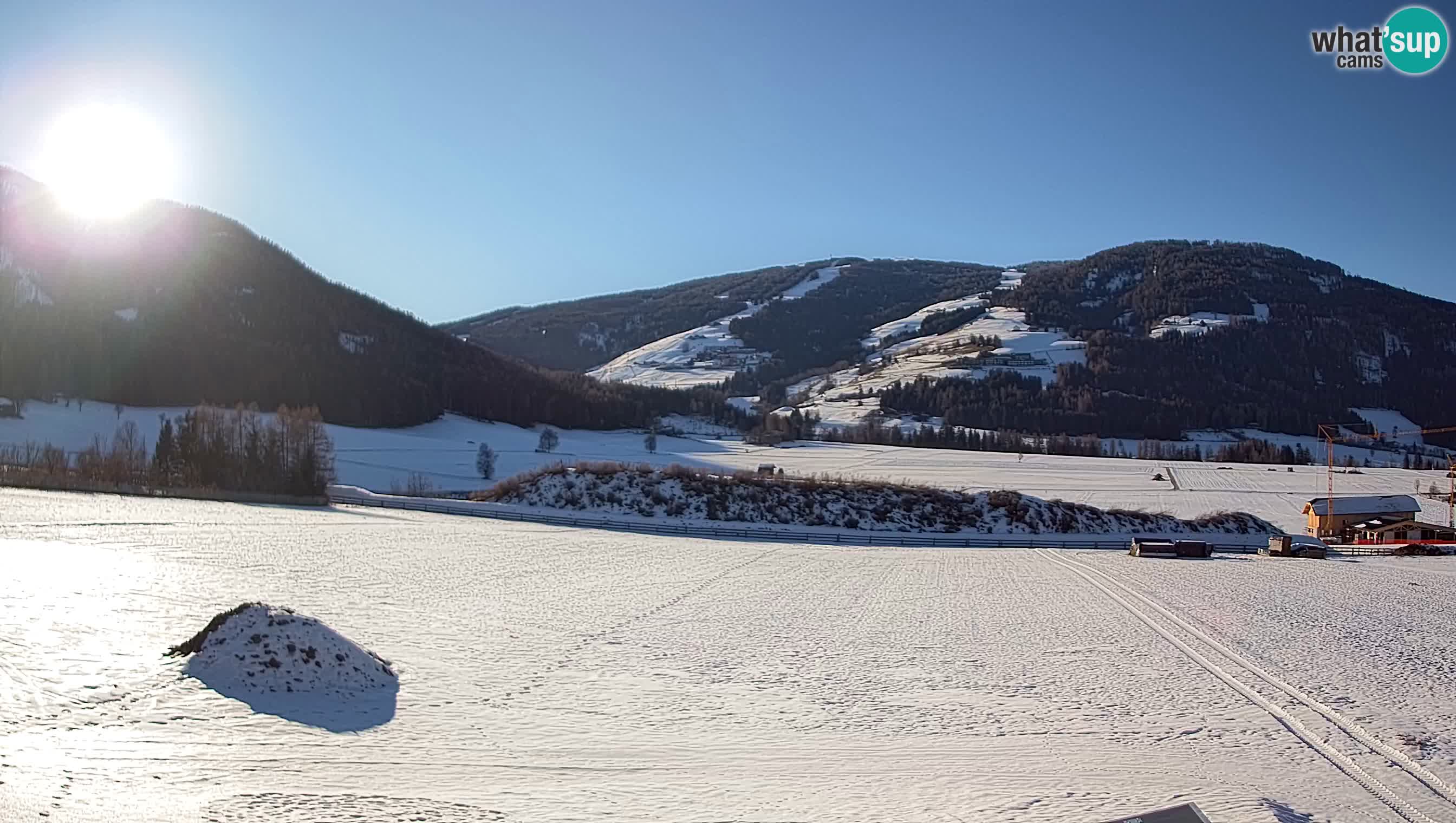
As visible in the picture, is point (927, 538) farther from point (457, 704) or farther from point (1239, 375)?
point (1239, 375)

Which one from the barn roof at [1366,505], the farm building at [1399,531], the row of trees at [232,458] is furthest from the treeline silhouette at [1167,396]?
the row of trees at [232,458]

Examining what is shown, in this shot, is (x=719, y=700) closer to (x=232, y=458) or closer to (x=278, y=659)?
(x=278, y=659)

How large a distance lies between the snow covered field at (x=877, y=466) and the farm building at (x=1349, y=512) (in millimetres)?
1276

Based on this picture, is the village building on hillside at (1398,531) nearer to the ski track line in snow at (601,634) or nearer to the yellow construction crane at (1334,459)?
the yellow construction crane at (1334,459)

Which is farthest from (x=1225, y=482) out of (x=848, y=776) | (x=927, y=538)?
(x=848, y=776)

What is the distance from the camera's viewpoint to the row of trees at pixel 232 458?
6166 cm

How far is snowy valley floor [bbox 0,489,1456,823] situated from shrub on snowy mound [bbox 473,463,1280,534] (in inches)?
1050

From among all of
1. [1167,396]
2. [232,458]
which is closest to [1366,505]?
[232,458]

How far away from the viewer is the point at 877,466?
9900 cm

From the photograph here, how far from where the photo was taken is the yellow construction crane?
213 ft

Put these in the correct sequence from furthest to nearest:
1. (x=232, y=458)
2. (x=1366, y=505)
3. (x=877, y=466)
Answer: (x=877, y=466) → (x=1366, y=505) → (x=232, y=458)

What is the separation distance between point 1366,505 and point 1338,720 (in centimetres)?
6208

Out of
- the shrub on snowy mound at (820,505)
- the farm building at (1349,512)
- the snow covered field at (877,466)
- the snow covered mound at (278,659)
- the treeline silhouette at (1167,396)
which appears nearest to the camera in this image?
the snow covered mound at (278,659)

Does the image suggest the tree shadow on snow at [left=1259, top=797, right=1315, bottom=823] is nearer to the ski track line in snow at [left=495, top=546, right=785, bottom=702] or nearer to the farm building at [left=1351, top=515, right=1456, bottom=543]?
the ski track line in snow at [left=495, top=546, right=785, bottom=702]
